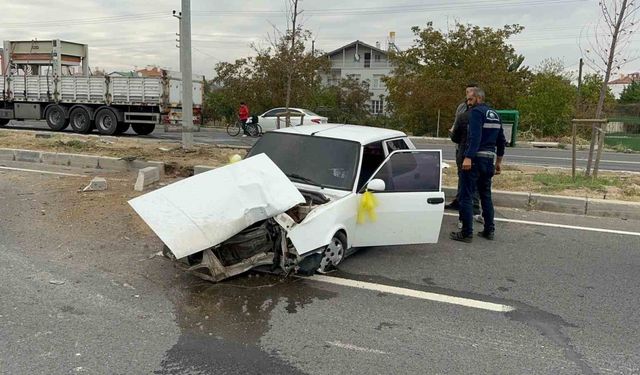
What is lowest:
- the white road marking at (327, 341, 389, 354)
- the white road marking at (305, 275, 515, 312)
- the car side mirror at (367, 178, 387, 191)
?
the white road marking at (327, 341, 389, 354)

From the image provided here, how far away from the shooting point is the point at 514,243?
19.6ft

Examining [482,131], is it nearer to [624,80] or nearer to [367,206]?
[367,206]

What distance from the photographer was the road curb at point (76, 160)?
10258mm

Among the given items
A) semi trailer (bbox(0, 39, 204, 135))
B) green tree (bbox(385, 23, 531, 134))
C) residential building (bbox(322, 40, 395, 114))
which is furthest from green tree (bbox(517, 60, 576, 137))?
residential building (bbox(322, 40, 395, 114))

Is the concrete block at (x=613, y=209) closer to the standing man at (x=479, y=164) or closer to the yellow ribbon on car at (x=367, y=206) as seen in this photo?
the standing man at (x=479, y=164)

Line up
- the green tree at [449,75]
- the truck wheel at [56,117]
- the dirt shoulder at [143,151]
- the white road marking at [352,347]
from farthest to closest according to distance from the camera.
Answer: the green tree at [449,75] < the truck wheel at [56,117] < the dirt shoulder at [143,151] < the white road marking at [352,347]

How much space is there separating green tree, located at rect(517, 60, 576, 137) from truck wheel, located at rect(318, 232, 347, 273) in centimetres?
2355

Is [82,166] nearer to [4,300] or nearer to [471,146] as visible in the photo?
[4,300]

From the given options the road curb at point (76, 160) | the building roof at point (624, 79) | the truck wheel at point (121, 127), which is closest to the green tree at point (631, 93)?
the building roof at point (624, 79)

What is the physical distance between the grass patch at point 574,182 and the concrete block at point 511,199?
802mm

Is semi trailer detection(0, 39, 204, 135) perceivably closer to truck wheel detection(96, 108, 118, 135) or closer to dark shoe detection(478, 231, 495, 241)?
truck wheel detection(96, 108, 118, 135)

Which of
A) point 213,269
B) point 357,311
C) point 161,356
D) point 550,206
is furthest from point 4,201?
point 550,206

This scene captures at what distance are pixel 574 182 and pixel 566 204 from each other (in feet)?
5.20

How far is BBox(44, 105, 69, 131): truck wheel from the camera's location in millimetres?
19453
